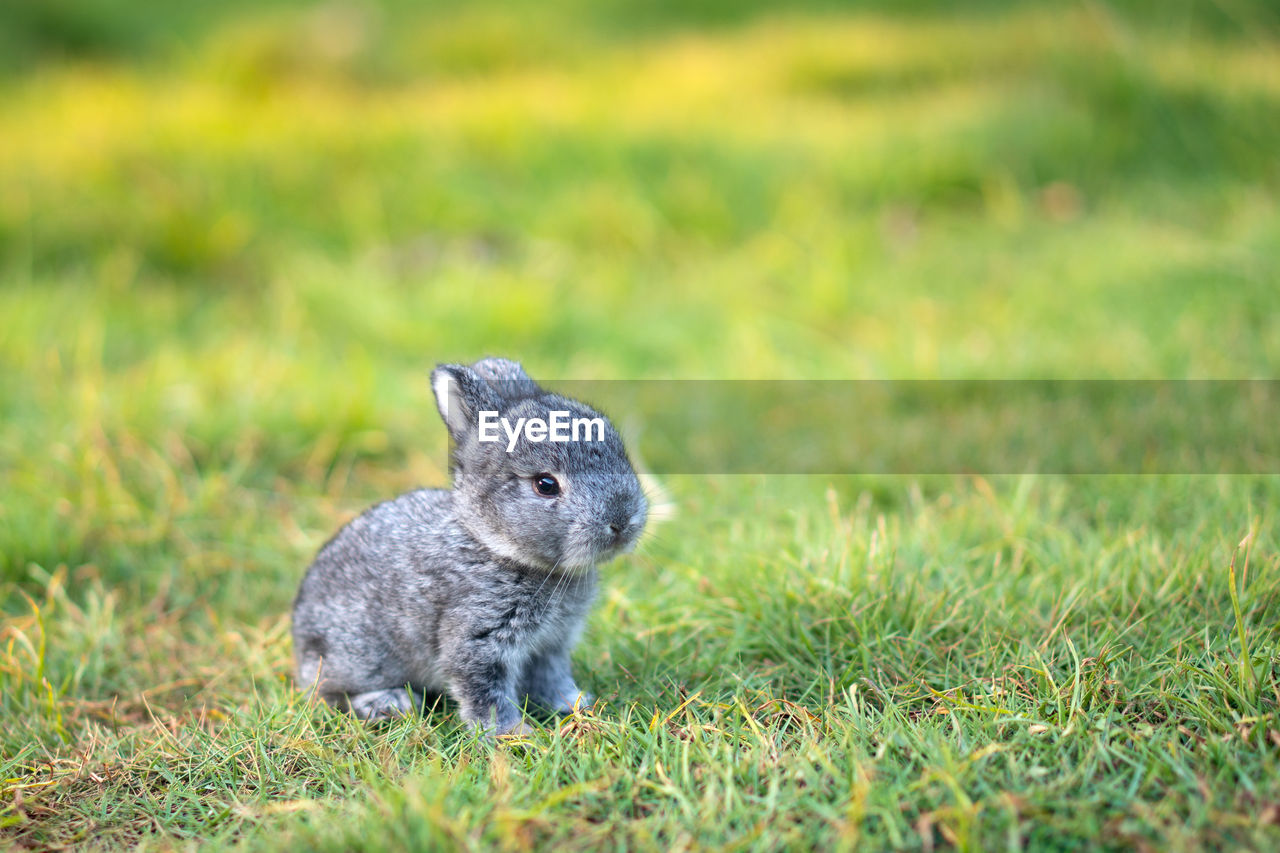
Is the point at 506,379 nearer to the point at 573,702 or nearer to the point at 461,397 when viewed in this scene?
the point at 461,397

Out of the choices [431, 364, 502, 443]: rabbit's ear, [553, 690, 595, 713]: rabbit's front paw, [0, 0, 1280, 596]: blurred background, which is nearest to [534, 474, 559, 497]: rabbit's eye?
[431, 364, 502, 443]: rabbit's ear

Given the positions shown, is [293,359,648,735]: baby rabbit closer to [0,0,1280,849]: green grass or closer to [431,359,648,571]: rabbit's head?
[431,359,648,571]: rabbit's head

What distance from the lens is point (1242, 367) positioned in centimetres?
562

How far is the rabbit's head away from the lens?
3344 mm

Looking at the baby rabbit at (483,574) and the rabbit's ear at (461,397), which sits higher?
the rabbit's ear at (461,397)

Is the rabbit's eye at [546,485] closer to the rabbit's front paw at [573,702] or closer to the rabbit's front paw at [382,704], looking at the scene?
the rabbit's front paw at [573,702]

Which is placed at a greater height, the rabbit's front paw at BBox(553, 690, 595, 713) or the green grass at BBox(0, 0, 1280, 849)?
the green grass at BBox(0, 0, 1280, 849)

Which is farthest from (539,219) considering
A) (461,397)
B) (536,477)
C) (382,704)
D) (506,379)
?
(382,704)

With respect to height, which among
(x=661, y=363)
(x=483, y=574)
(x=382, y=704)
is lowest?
(x=382, y=704)

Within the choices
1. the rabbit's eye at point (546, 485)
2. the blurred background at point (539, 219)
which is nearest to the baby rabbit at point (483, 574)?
the rabbit's eye at point (546, 485)

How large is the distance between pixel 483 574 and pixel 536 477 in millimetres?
376

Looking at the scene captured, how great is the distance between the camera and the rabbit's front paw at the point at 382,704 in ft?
11.4

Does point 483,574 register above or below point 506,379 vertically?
below

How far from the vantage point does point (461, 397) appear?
3.52 m
